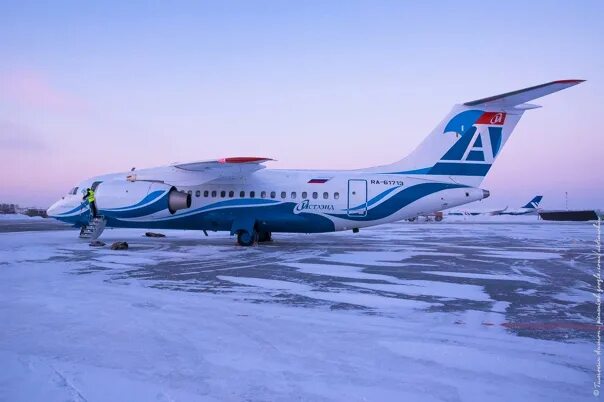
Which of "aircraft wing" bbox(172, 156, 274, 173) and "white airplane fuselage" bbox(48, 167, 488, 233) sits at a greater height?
"aircraft wing" bbox(172, 156, 274, 173)

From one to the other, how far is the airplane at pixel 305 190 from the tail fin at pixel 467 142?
0.11 feet

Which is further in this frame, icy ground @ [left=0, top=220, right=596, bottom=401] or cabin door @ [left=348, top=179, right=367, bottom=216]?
cabin door @ [left=348, top=179, right=367, bottom=216]

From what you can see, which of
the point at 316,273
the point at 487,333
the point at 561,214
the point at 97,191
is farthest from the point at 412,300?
the point at 561,214

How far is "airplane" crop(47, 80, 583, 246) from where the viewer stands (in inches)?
642

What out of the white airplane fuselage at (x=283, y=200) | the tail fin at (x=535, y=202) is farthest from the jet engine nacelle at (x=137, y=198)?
the tail fin at (x=535, y=202)

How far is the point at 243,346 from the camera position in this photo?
468 cm

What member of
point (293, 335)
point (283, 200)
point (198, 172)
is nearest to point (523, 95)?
point (283, 200)

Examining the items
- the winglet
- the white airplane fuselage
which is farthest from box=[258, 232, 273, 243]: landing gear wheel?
the winglet

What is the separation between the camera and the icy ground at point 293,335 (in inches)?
142

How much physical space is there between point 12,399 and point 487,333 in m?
4.79

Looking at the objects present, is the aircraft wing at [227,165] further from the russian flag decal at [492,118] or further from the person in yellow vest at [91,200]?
the russian flag decal at [492,118]

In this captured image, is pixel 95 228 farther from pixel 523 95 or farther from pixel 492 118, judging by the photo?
pixel 523 95

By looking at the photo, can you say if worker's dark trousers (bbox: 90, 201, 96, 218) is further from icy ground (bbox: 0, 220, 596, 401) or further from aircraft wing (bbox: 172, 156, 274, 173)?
icy ground (bbox: 0, 220, 596, 401)

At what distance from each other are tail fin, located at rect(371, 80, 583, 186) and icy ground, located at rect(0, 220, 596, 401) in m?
6.85
